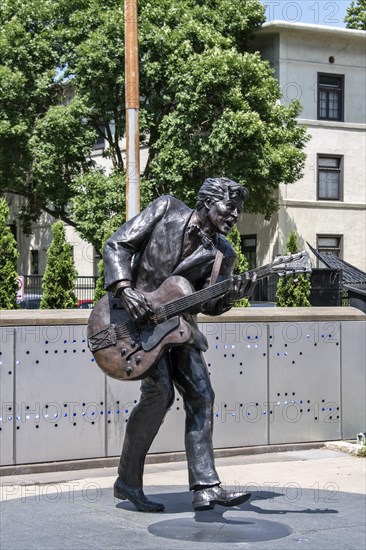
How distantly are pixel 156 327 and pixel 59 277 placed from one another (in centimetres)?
990

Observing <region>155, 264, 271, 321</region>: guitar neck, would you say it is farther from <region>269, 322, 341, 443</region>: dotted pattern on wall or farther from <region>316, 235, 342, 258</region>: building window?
<region>316, 235, 342, 258</region>: building window

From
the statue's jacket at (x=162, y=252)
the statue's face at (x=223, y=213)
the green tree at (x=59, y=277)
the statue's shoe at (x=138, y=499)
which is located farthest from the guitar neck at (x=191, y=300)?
the green tree at (x=59, y=277)

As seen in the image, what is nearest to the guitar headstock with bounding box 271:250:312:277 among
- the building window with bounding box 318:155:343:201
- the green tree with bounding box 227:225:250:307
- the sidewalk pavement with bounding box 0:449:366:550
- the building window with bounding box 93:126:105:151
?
the sidewalk pavement with bounding box 0:449:366:550

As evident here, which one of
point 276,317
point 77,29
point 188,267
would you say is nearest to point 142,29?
point 77,29

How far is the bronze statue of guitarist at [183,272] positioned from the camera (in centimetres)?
660

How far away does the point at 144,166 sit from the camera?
3506cm

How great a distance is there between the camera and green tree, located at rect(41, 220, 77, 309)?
16.0 m

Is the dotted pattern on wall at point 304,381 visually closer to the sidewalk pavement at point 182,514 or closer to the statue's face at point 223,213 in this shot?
the sidewalk pavement at point 182,514

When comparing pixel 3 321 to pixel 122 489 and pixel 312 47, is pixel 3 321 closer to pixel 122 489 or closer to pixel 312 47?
pixel 122 489

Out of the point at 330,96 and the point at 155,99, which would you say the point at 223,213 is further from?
the point at 330,96

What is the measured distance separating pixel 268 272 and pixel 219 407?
479 cm

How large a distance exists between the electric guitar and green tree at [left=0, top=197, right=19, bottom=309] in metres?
10.00

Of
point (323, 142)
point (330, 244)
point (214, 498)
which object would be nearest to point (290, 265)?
point (214, 498)

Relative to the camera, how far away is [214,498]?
6348 millimetres
